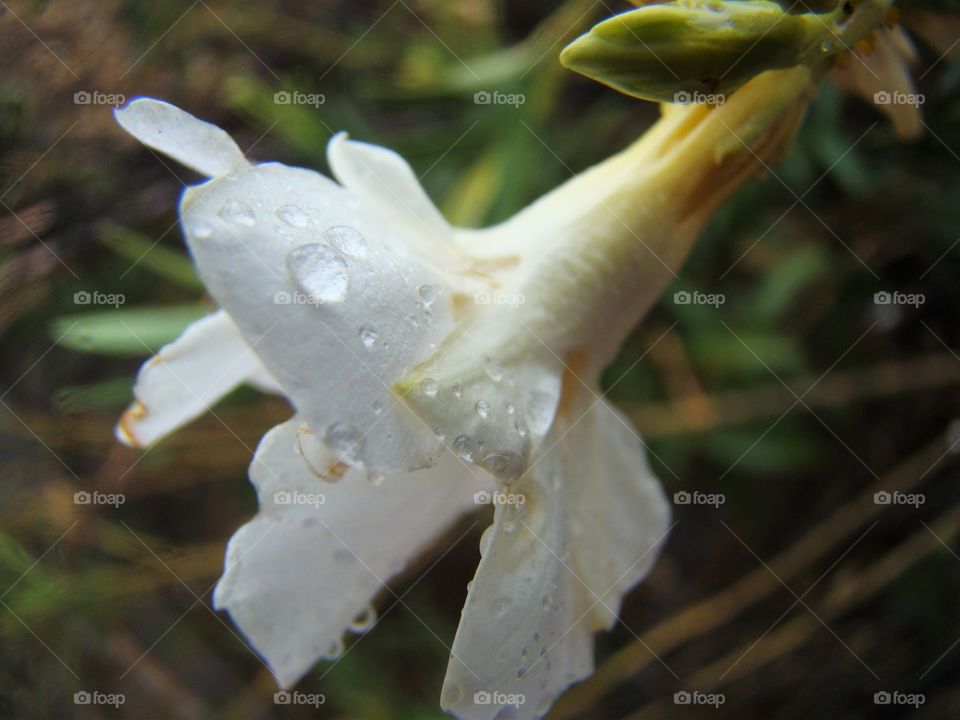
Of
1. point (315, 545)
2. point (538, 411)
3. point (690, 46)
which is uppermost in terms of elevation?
point (690, 46)

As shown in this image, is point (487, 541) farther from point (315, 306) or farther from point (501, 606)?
point (315, 306)

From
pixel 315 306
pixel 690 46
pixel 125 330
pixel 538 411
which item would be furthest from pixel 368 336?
pixel 125 330

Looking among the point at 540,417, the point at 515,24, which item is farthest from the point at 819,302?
the point at 540,417

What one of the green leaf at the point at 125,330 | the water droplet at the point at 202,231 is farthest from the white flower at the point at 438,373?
the green leaf at the point at 125,330

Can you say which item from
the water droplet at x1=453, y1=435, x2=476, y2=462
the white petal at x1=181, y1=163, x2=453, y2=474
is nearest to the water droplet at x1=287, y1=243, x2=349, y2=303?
the white petal at x1=181, y1=163, x2=453, y2=474

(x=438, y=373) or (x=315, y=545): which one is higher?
(x=438, y=373)

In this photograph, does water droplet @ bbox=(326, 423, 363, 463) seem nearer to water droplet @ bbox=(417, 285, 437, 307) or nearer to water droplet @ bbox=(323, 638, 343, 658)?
water droplet @ bbox=(417, 285, 437, 307)

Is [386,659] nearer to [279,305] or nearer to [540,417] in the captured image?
[540,417]
